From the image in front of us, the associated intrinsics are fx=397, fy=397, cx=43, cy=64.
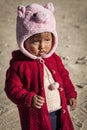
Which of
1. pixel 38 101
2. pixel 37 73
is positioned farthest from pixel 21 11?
pixel 38 101

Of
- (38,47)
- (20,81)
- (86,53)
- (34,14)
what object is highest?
(34,14)

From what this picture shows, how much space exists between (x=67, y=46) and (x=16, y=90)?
3.40 m

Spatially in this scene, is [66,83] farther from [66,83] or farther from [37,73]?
[37,73]

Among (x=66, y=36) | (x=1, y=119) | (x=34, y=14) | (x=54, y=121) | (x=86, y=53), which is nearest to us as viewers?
(x=34, y=14)

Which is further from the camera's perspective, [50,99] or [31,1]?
[31,1]

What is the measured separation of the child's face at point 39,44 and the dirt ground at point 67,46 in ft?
4.86

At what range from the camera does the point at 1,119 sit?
4230mm

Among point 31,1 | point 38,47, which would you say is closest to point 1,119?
point 38,47

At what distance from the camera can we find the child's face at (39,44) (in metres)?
2.76

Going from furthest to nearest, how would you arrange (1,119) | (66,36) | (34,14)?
(66,36), (1,119), (34,14)

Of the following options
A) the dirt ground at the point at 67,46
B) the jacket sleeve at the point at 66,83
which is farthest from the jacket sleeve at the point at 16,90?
the dirt ground at the point at 67,46

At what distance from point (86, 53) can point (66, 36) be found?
0.82 m

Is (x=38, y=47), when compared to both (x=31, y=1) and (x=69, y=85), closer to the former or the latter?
(x=69, y=85)

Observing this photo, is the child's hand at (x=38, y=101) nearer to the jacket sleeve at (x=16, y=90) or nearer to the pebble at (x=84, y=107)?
the jacket sleeve at (x=16, y=90)
